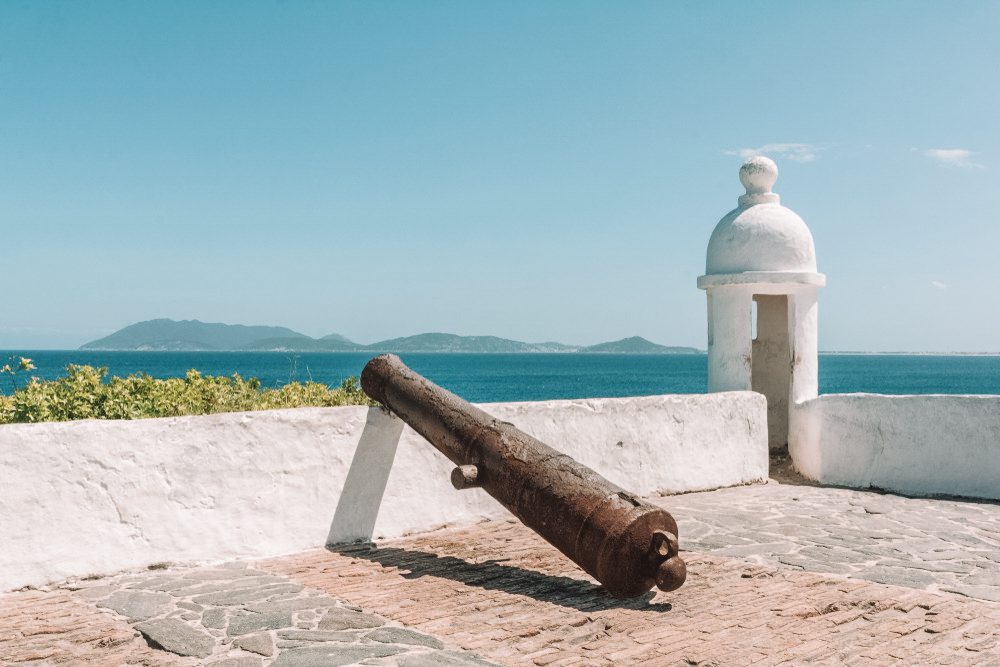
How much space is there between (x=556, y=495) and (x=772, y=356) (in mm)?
7174

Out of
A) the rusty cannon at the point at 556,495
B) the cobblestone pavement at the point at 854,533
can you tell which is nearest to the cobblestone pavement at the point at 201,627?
the rusty cannon at the point at 556,495

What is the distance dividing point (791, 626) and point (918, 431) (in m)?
4.69

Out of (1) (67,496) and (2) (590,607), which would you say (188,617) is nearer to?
(1) (67,496)

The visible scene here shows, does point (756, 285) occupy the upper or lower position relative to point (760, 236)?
lower

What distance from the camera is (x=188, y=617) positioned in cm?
436

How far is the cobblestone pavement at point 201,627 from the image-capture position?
3.81m

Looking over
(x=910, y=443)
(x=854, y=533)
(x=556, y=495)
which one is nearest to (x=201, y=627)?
(x=556, y=495)

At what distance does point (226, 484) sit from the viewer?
5.55 meters

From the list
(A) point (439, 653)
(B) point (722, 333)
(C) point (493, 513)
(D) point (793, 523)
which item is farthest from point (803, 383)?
(A) point (439, 653)

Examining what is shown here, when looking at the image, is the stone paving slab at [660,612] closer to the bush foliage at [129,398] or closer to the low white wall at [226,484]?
the low white wall at [226,484]

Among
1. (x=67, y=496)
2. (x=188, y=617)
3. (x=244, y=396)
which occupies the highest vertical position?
(x=244, y=396)

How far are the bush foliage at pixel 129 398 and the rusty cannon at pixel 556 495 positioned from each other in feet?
4.91

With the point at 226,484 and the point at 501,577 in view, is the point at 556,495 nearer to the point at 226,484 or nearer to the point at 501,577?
the point at 501,577

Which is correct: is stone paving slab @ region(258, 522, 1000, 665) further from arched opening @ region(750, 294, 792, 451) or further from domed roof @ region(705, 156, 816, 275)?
arched opening @ region(750, 294, 792, 451)
